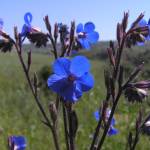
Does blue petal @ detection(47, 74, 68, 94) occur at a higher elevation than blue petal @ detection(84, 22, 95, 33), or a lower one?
lower

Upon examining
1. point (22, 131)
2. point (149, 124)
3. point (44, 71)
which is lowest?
point (44, 71)

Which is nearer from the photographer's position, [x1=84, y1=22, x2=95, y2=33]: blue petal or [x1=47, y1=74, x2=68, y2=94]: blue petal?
[x1=47, y1=74, x2=68, y2=94]: blue petal

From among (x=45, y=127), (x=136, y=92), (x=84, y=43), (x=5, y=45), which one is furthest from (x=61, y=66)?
(x=45, y=127)

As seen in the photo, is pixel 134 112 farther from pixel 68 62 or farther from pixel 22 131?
pixel 68 62

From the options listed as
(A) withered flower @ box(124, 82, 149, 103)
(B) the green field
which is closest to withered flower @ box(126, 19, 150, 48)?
(A) withered flower @ box(124, 82, 149, 103)

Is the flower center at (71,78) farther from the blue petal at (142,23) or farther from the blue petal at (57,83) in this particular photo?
the blue petal at (142,23)

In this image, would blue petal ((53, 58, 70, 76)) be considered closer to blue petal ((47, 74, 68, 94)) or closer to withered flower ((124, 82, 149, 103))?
blue petal ((47, 74, 68, 94))

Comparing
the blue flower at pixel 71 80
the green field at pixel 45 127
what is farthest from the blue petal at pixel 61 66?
the green field at pixel 45 127

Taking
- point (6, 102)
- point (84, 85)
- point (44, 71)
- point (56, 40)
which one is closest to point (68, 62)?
point (84, 85)
